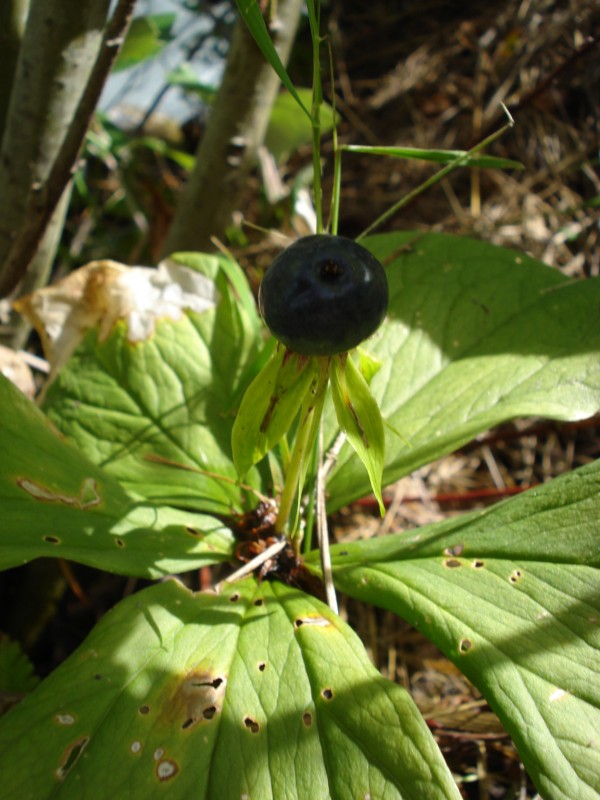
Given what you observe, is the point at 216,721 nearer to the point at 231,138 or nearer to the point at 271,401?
the point at 271,401

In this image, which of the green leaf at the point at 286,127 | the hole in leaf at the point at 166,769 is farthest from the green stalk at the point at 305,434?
the green leaf at the point at 286,127

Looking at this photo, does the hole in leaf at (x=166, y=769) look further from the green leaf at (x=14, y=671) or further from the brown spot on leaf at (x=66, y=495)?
the green leaf at (x=14, y=671)

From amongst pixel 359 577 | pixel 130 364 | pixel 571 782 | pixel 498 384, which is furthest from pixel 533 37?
pixel 571 782

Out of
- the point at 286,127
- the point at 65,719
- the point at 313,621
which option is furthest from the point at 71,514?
the point at 286,127

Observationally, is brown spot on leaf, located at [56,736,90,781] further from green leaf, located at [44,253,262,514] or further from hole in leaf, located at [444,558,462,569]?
hole in leaf, located at [444,558,462,569]

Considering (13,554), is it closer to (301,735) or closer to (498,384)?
(301,735)

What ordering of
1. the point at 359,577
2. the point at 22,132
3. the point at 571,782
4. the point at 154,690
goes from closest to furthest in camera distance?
the point at 571,782, the point at 154,690, the point at 359,577, the point at 22,132
